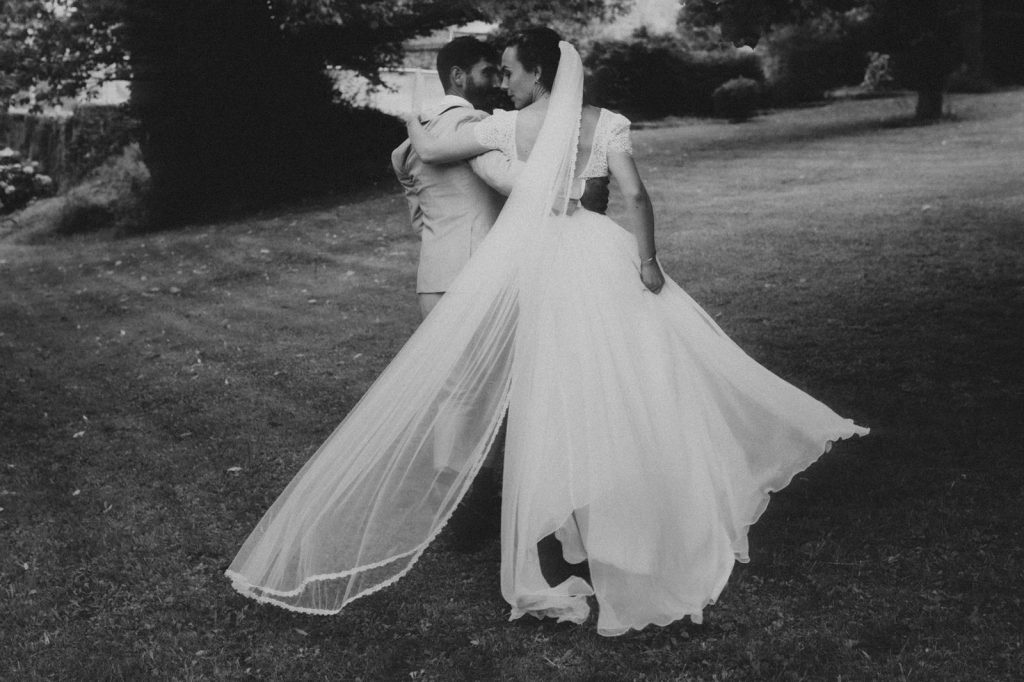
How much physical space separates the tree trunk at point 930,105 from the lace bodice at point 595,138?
15.4 metres

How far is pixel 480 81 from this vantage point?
14.1 ft

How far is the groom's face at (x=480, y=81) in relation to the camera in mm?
4277

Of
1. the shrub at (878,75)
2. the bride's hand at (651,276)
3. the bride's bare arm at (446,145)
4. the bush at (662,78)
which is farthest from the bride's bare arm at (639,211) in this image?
the shrub at (878,75)

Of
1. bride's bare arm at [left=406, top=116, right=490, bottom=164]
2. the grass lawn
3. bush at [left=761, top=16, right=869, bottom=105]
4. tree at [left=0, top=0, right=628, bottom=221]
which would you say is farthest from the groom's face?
bush at [left=761, top=16, right=869, bottom=105]

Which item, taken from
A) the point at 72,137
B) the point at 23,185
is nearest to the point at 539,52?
the point at 23,185

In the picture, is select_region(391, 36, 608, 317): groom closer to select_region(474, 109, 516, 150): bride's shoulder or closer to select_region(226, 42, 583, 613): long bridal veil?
select_region(474, 109, 516, 150): bride's shoulder

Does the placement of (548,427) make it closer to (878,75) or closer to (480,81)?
(480,81)

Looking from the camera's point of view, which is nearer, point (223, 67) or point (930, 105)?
point (223, 67)

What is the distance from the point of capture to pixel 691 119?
69.9 ft

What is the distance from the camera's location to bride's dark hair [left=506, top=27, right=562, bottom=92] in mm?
3852

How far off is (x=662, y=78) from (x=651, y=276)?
1917cm

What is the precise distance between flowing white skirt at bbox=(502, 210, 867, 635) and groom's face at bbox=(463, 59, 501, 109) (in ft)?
2.50

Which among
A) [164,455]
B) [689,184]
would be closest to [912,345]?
[164,455]

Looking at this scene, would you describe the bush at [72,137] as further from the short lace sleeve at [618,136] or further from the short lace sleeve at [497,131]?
the short lace sleeve at [618,136]
